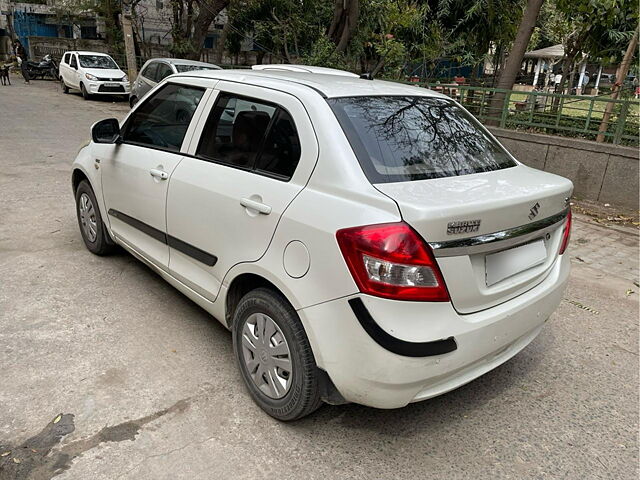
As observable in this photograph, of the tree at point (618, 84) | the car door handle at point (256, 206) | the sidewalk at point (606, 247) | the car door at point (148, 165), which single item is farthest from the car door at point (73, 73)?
the car door handle at point (256, 206)

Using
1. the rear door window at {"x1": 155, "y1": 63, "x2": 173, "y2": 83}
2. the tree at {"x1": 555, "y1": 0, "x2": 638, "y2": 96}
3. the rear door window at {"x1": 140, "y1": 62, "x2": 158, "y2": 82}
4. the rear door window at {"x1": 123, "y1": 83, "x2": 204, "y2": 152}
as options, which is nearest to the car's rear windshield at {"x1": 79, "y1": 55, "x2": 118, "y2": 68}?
the rear door window at {"x1": 140, "y1": 62, "x2": 158, "y2": 82}

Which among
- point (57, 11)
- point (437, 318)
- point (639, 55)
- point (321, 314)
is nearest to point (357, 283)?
point (321, 314)

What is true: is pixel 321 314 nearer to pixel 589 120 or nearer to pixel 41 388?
pixel 41 388

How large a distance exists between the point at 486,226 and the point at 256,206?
1.09 meters

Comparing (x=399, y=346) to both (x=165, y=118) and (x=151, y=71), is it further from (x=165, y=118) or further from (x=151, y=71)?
(x=151, y=71)

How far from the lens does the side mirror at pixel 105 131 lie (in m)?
3.79

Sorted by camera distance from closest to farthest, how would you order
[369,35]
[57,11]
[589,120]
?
[589,120], [369,35], [57,11]

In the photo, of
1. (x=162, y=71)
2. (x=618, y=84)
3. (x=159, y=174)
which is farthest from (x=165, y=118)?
(x=162, y=71)

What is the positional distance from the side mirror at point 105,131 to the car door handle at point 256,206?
69.6 inches

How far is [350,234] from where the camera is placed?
2064mm

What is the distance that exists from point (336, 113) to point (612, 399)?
231 centimetres

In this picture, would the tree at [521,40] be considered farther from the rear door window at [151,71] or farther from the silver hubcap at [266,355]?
the silver hubcap at [266,355]

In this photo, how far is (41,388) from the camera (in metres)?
2.69

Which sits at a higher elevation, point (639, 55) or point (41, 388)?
point (639, 55)
